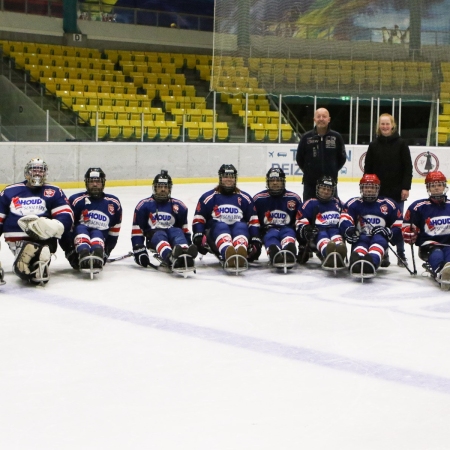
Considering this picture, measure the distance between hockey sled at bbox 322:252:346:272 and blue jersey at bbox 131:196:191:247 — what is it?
113cm

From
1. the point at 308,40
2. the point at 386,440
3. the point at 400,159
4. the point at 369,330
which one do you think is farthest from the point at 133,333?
the point at 308,40

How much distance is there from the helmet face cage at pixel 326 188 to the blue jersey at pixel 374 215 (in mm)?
207

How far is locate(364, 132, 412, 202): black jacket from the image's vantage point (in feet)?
23.0

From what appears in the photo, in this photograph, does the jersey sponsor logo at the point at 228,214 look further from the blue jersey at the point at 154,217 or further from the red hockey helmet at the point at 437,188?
the red hockey helmet at the point at 437,188

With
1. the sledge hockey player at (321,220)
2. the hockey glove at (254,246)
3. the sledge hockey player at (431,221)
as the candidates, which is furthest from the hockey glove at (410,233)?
the hockey glove at (254,246)

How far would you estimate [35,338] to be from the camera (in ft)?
14.4

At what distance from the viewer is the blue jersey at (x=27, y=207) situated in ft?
20.5

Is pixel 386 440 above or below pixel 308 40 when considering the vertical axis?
below

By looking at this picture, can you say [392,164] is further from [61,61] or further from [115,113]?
[61,61]

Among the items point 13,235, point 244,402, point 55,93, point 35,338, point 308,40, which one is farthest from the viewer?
point 55,93

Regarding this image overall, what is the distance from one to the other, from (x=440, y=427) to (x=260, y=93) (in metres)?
12.8

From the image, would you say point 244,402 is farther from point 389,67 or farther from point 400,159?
point 389,67

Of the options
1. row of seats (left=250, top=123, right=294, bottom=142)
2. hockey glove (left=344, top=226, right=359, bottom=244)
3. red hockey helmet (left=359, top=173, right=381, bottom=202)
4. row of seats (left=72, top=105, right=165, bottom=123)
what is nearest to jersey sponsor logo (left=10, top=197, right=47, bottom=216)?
hockey glove (left=344, top=226, right=359, bottom=244)

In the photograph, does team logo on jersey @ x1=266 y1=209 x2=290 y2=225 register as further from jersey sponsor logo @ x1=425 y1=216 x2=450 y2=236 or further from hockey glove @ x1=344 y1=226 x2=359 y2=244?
jersey sponsor logo @ x1=425 y1=216 x2=450 y2=236
